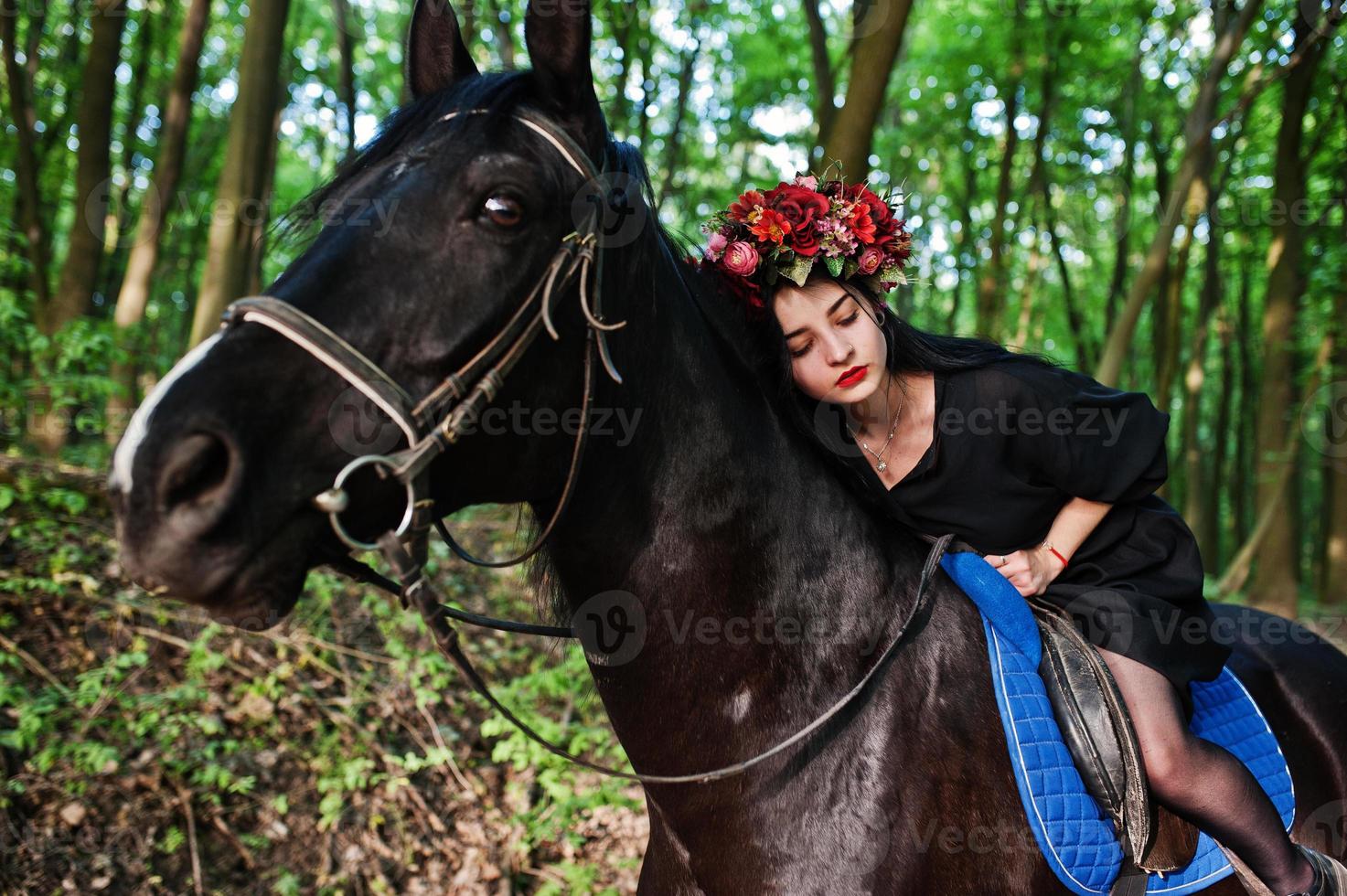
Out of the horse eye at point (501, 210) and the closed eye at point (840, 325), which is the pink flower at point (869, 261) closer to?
the closed eye at point (840, 325)

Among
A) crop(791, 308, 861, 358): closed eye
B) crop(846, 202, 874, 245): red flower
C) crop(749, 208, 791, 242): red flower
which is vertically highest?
crop(846, 202, 874, 245): red flower

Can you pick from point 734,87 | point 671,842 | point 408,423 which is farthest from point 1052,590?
point 734,87

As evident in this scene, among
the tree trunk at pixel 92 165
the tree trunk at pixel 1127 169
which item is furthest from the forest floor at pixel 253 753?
the tree trunk at pixel 1127 169

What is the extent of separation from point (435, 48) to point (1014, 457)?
1.87 m

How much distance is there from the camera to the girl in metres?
2.27

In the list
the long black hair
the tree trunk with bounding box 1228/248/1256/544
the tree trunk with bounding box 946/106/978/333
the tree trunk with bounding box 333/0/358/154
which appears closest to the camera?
the long black hair

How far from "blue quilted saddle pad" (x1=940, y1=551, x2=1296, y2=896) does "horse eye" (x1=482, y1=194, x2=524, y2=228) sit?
146 cm

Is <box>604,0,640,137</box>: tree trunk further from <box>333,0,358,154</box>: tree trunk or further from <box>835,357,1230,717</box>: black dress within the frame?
<box>835,357,1230,717</box>: black dress

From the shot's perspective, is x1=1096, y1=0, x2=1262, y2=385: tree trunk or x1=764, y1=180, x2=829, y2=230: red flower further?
x1=1096, y1=0, x2=1262, y2=385: tree trunk

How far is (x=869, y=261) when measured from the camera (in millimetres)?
2486

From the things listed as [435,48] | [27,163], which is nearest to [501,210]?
[435,48]

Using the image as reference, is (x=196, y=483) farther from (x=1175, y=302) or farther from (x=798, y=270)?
(x=1175, y=302)

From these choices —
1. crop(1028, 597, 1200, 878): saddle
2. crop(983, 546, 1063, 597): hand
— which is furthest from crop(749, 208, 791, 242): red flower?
crop(1028, 597, 1200, 878): saddle

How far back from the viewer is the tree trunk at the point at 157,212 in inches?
277
